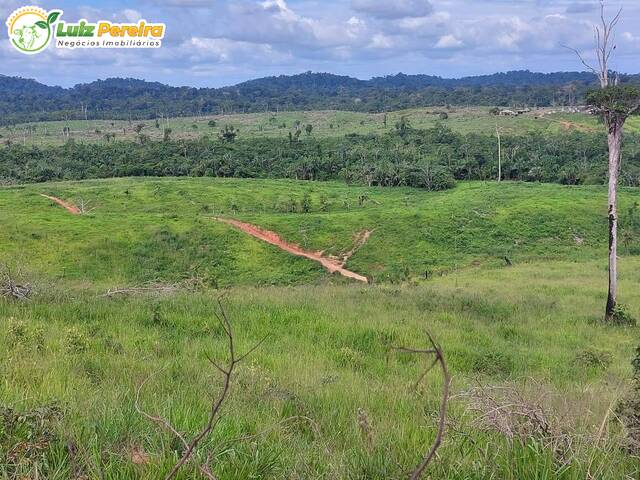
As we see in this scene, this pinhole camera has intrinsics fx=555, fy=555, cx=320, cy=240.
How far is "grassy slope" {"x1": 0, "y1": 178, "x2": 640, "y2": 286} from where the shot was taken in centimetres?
3816

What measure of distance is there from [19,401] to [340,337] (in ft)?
19.5

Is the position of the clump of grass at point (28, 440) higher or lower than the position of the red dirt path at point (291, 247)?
higher

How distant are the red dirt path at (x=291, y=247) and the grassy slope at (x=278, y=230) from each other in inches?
32.3

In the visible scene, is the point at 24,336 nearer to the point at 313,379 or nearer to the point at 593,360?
the point at 313,379

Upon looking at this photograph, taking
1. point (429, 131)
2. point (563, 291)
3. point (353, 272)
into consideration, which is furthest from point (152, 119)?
point (563, 291)

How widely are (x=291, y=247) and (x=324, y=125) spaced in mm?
106656

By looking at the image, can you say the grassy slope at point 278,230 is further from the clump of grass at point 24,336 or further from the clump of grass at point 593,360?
the clump of grass at point 24,336

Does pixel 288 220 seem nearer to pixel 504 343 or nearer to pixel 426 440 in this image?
pixel 504 343

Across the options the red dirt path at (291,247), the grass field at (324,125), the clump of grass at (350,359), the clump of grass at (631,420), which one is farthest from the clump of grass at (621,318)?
the grass field at (324,125)

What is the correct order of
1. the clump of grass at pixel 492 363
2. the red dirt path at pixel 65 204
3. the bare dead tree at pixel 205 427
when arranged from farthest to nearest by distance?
the red dirt path at pixel 65 204 < the clump of grass at pixel 492 363 < the bare dead tree at pixel 205 427

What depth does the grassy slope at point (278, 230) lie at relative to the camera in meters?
38.2

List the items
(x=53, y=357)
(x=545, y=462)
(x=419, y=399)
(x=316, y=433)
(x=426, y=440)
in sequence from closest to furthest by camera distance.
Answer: (x=545, y=462), (x=426, y=440), (x=316, y=433), (x=419, y=399), (x=53, y=357)

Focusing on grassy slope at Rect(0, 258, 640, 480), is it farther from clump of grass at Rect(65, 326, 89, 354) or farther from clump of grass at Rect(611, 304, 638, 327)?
clump of grass at Rect(611, 304, 638, 327)

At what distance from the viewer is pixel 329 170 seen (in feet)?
258
